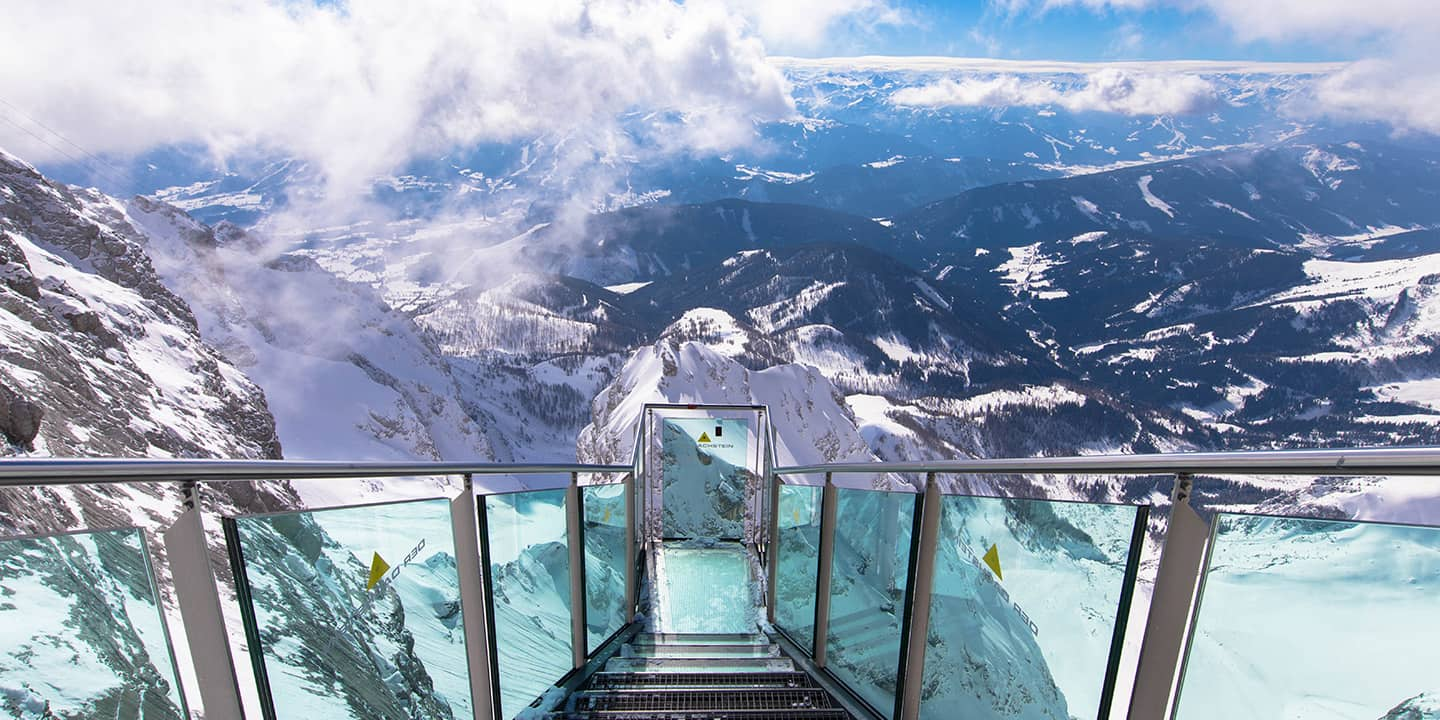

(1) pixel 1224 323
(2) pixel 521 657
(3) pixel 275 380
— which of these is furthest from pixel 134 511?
(1) pixel 1224 323

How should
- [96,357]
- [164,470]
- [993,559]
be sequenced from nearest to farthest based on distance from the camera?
[164,470], [993,559], [96,357]

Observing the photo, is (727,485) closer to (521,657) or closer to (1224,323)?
(521,657)

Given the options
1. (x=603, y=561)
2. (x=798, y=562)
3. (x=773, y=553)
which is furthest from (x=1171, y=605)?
(x=773, y=553)

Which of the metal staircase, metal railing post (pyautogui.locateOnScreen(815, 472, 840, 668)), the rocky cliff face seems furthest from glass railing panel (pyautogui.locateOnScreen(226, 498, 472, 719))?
the rocky cliff face

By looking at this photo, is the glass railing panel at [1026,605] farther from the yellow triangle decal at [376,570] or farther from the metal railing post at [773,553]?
the metal railing post at [773,553]

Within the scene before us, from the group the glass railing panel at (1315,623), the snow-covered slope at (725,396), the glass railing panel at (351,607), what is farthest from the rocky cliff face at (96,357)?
the glass railing panel at (1315,623)

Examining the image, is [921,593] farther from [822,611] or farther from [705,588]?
[705,588]
